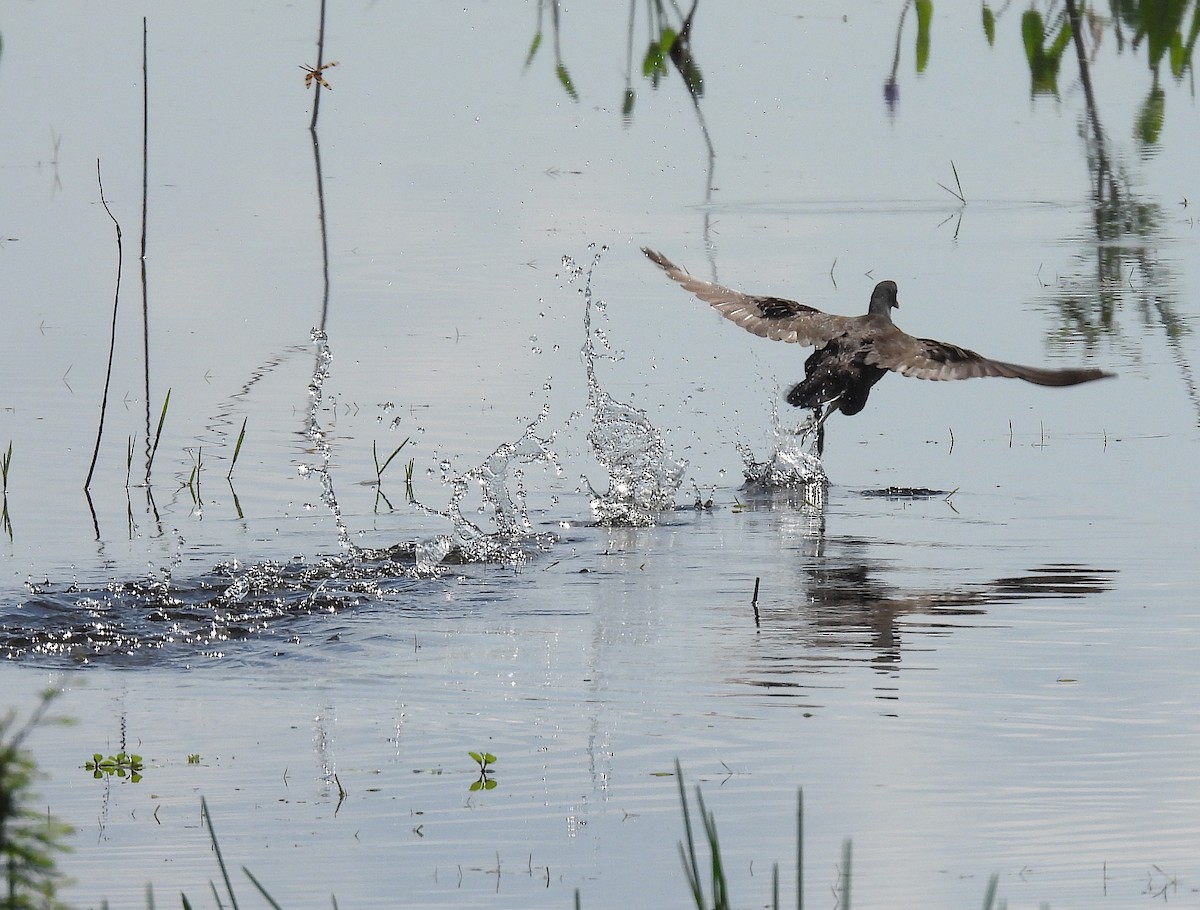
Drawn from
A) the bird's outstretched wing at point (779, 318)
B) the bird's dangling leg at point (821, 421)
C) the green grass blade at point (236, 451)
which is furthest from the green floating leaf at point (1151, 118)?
the green grass blade at point (236, 451)

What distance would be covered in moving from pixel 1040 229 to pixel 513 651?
8.99m

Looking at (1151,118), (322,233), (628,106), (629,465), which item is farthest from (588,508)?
(1151,118)

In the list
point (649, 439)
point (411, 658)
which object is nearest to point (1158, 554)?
point (649, 439)

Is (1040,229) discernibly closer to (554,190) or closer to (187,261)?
(554,190)

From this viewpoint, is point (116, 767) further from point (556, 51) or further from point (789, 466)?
point (556, 51)

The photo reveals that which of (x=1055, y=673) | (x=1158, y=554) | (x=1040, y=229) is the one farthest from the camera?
(x=1040, y=229)

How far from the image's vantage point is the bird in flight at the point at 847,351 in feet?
30.1

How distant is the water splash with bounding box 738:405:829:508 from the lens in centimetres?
985

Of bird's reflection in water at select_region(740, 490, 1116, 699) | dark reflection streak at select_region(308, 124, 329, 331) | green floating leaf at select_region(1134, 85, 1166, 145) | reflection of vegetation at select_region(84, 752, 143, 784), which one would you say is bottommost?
reflection of vegetation at select_region(84, 752, 143, 784)

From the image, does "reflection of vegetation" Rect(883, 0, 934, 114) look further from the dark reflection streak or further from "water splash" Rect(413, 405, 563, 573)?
"water splash" Rect(413, 405, 563, 573)

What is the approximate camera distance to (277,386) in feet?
36.5

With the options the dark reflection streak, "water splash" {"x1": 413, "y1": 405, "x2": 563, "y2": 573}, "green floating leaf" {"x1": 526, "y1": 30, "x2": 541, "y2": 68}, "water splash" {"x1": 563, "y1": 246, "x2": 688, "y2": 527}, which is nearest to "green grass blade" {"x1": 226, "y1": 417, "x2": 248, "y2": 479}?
"water splash" {"x1": 413, "y1": 405, "x2": 563, "y2": 573}

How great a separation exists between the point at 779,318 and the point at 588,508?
1.62 m

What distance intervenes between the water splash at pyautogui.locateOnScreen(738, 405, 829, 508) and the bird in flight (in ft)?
0.33
